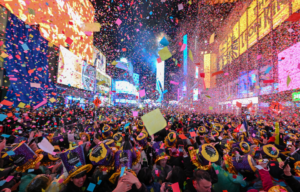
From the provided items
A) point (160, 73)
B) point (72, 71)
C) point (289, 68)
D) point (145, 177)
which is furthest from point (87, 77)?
point (160, 73)

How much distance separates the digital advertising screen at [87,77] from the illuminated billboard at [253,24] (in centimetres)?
1776

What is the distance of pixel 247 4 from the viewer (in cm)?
1498

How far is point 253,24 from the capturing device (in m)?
13.5

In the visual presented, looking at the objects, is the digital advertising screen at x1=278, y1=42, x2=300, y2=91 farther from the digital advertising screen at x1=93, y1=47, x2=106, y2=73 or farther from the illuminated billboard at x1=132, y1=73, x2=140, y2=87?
the illuminated billboard at x1=132, y1=73, x2=140, y2=87

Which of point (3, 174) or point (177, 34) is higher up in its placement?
point (177, 34)

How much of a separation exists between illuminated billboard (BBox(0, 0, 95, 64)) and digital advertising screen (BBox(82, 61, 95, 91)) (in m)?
1.73

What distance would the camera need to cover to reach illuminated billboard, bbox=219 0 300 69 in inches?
388

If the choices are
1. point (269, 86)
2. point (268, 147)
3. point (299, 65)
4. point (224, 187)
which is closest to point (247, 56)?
point (269, 86)

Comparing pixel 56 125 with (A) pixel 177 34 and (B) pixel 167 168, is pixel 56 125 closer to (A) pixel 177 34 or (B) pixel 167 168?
(B) pixel 167 168

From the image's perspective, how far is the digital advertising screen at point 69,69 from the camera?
1249 centimetres

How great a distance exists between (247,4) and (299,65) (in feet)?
35.1

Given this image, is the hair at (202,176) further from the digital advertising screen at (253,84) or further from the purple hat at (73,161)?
the digital advertising screen at (253,84)

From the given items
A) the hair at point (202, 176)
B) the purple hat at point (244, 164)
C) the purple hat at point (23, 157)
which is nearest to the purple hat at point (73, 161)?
the purple hat at point (23, 157)

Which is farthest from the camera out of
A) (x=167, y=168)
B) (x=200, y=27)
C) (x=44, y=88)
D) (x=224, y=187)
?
(x=200, y=27)
